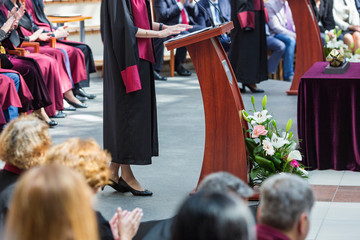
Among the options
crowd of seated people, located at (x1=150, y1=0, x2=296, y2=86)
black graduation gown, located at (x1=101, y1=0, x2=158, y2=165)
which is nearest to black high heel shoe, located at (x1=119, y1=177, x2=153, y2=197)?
black graduation gown, located at (x1=101, y1=0, x2=158, y2=165)

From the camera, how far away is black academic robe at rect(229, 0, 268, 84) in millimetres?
8047

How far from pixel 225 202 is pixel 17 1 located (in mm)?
5615

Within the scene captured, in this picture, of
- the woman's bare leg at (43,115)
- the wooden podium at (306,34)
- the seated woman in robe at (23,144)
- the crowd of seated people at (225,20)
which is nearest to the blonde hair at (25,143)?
the seated woman in robe at (23,144)

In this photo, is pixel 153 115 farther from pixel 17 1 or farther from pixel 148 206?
pixel 17 1

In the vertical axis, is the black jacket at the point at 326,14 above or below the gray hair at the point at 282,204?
below

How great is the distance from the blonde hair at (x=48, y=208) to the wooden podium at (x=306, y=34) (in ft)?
20.6

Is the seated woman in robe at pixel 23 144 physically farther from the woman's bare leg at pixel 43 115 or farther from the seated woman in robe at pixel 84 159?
the woman's bare leg at pixel 43 115

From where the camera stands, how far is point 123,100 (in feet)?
14.0

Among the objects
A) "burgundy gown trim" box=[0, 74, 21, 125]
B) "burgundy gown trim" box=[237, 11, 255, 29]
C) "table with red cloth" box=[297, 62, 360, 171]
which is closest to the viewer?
"table with red cloth" box=[297, 62, 360, 171]

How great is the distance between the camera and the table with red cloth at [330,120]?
496cm

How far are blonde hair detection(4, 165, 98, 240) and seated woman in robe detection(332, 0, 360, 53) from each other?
807cm

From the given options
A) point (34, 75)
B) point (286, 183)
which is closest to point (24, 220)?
point (286, 183)

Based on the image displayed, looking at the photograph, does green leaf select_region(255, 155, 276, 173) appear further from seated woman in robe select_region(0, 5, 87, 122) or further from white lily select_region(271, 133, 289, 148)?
seated woman in robe select_region(0, 5, 87, 122)

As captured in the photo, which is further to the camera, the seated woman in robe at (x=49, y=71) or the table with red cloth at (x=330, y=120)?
the seated woman in robe at (x=49, y=71)
